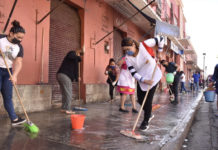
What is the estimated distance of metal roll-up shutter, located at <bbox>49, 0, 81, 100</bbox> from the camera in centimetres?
646

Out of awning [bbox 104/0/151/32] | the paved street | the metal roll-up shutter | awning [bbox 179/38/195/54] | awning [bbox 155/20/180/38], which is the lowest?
the paved street

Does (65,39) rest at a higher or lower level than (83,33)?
lower

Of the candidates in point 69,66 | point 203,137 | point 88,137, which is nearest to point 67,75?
point 69,66

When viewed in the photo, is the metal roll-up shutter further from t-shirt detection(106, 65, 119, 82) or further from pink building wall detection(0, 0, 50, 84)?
t-shirt detection(106, 65, 119, 82)

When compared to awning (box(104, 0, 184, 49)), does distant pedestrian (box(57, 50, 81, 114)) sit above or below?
below

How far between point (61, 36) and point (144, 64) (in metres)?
4.02

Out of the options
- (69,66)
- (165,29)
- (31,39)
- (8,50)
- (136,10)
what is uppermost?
(136,10)

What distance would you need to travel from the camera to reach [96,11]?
8.44 metres

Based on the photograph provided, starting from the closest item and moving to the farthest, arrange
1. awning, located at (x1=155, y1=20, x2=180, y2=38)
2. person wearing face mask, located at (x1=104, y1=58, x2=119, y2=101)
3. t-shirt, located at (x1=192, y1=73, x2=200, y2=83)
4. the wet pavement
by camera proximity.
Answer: the wet pavement → person wearing face mask, located at (x1=104, y1=58, x2=119, y2=101) → awning, located at (x1=155, y1=20, x2=180, y2=38) → t-shirt, located at (x1=192, y1=73, x2=200, y2=83)

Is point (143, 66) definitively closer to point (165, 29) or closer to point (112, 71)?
point (112, 71)

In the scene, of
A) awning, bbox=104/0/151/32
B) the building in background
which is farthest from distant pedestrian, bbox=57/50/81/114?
awning, bbox=104/0/151/32

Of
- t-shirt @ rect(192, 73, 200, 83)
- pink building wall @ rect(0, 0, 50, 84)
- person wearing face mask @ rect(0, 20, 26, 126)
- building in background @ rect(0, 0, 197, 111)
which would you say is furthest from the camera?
t-shirt @ rect(192, 73, 200, 83)

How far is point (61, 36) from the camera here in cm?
686

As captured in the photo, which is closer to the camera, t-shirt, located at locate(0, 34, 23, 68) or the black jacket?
t-shirt, located at locate(0, 34, 23, 68)
